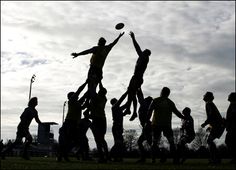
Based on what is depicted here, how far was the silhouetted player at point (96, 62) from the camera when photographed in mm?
12336

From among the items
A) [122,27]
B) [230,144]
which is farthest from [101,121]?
[230,144]

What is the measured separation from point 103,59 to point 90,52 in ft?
1.47

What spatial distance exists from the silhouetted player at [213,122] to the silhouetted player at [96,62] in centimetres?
322

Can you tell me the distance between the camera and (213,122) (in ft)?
41.0

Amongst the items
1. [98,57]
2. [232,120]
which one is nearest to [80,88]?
[98,57]

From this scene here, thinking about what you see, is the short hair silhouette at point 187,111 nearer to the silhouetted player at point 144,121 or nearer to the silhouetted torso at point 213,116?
the silhouetted player at point 144,121

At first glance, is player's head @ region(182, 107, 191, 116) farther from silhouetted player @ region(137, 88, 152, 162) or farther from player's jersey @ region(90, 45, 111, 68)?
player's jersey @ region(90, 45, 111, 68)

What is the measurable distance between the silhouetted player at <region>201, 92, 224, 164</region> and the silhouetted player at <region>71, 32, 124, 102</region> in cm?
322

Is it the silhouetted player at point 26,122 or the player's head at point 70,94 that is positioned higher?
the player's head at point 70,94

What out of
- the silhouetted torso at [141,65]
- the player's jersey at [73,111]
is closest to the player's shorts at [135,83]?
the silhouetted torso at [141,65]

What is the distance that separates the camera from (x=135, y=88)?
12.8 m

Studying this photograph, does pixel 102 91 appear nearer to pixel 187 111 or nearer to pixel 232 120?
pixel 187 111

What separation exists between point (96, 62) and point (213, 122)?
12.9 feet

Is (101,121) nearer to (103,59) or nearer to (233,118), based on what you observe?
(103,59)
